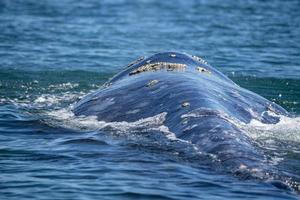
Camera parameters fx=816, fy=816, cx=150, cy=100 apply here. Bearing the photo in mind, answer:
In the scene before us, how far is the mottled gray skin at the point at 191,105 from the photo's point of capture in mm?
10405

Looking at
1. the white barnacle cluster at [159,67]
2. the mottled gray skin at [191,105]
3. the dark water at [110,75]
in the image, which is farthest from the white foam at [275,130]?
the white barnacle cluster at [159,67]

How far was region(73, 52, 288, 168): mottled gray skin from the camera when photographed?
10405mm

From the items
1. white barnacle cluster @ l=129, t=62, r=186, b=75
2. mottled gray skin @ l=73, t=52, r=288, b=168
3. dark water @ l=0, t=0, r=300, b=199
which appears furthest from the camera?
white barnacle cluster @ l=129, t=62, r=186, b=75

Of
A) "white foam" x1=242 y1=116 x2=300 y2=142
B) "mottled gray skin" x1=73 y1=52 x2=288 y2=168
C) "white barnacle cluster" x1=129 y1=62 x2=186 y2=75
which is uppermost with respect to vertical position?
"white barnacle cluster" x1=129 y1=62 x2=186 y2=75

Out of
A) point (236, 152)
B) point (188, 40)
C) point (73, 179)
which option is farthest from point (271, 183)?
point (188, 40)

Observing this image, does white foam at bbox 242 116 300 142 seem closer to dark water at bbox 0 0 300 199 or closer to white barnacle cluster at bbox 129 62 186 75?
dark water at bbox 0 0 300 199

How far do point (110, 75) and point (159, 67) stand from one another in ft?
20.0

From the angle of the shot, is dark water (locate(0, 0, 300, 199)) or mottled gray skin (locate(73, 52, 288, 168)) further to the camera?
mottled gray skin (locate(73, 52, 288, 168))

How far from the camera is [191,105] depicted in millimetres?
12039

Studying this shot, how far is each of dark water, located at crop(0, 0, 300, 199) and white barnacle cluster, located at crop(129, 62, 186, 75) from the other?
1525 millimetres

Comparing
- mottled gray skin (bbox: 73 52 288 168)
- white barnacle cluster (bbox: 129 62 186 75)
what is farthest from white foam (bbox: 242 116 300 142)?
white barnacle cluster (bbox: 129 62 186 75)

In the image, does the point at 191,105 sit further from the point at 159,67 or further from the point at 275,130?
the point at 159,67

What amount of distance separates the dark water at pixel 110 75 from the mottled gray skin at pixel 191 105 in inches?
11.1

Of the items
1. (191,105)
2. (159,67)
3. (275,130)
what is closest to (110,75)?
(159,67)
